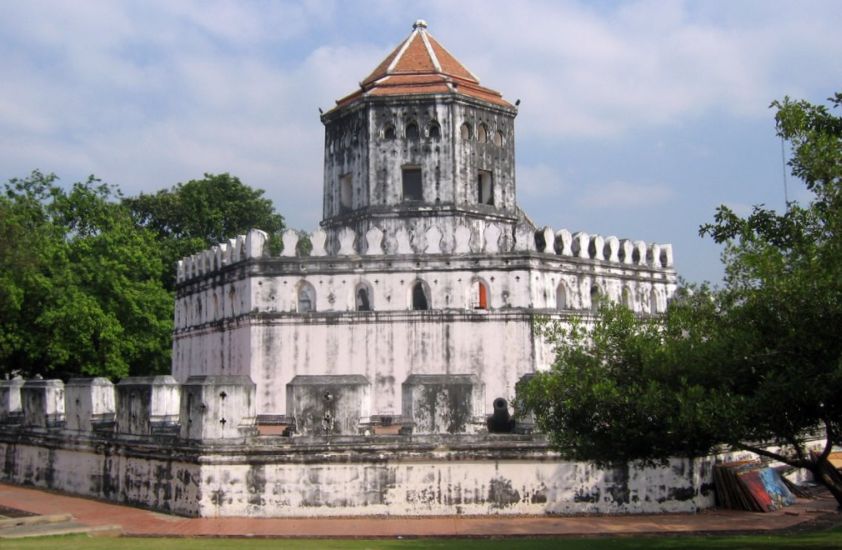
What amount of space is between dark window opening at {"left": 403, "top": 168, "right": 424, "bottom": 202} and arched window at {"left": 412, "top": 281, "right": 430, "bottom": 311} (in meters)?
3.34

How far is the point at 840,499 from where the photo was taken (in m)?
10.2

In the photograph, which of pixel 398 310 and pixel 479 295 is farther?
pixel 479 295

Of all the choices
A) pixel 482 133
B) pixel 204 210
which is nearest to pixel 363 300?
pixel 482 133

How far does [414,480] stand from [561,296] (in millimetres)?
10254

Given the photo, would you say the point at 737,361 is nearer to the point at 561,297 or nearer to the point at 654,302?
the point at 561,297

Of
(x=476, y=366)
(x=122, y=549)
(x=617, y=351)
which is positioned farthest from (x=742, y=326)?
(x=476, y=366)

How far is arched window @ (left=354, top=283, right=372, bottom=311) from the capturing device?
74.5 feet

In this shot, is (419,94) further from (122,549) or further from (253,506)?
(122,549)

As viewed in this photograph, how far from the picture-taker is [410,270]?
2255 cm

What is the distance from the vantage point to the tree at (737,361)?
9273 millimetres

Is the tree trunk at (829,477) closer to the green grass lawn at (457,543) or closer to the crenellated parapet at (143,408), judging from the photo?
the green grass lawn at (457,543)

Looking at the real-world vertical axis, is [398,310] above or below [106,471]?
above

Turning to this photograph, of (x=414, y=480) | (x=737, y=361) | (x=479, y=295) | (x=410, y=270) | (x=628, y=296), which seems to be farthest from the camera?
(x=628, y=296)

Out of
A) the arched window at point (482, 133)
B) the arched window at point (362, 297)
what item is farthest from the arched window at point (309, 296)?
the arched window at point (482, 133)
